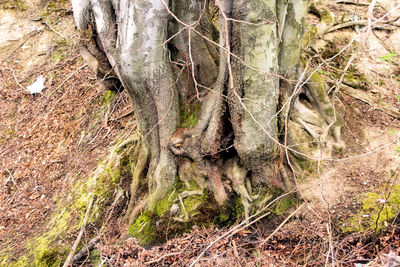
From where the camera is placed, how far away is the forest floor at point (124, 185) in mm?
2676

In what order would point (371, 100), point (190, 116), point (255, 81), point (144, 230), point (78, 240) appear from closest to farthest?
point (255, 81)
point (144, 230)
point (190, 116)
point (78, 240)
point (371, 100)

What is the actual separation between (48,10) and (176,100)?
20.4 ft

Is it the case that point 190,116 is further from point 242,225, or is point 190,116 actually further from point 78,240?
point 78,240

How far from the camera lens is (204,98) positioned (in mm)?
3205

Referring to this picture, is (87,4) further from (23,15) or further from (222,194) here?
(23,15)

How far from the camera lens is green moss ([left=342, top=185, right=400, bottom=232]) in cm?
261

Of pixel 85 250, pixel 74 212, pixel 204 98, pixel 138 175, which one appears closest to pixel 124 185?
pixel 138 175

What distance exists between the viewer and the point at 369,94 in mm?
4121

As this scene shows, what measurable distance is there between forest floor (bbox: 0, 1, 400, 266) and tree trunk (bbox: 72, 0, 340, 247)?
0.28 m

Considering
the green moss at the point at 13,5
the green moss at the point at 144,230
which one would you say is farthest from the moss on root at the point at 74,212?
the green moss at the point at 13,5

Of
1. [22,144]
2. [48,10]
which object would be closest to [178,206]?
[22,144]

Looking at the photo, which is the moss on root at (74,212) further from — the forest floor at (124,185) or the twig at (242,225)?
the twig at (242,225)

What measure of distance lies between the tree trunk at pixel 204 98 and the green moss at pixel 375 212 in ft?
2.14

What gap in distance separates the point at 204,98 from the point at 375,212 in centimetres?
184
